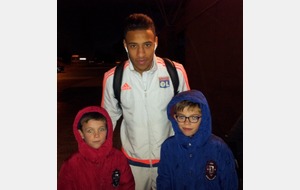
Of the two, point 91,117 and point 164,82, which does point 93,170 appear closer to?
point 91,117

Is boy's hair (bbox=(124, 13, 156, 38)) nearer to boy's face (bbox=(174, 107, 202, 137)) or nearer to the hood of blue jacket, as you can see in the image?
the hood of blue jacket

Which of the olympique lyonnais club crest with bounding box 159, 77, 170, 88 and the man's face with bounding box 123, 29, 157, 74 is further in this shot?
the olympique lyonnais club crest with bounding box 159, 77, 170, 88

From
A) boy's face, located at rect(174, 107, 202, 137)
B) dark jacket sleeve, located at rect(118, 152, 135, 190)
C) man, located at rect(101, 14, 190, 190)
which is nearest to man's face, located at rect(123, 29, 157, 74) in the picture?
man, located at rect(101, 14, 190, 190)

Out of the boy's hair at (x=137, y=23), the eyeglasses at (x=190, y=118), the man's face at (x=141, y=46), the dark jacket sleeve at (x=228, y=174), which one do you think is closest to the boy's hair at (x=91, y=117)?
the man's face at (x=141, y=46)

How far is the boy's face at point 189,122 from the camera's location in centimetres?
229

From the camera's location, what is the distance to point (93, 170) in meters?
2.31

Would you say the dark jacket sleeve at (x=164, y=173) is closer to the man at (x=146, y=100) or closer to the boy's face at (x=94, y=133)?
the man at (x=146, y=100)

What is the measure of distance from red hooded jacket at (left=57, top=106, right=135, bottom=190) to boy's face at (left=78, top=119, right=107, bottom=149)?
1.4 inches

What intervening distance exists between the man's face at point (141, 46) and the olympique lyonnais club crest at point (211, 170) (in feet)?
3.16

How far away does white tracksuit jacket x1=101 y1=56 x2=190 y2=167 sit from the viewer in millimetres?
2475

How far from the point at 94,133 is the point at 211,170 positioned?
1003mm

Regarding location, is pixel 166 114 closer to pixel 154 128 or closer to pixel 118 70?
pixel 154 128

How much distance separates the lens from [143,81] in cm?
249

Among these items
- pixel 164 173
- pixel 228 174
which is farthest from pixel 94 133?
pixel 228 174
